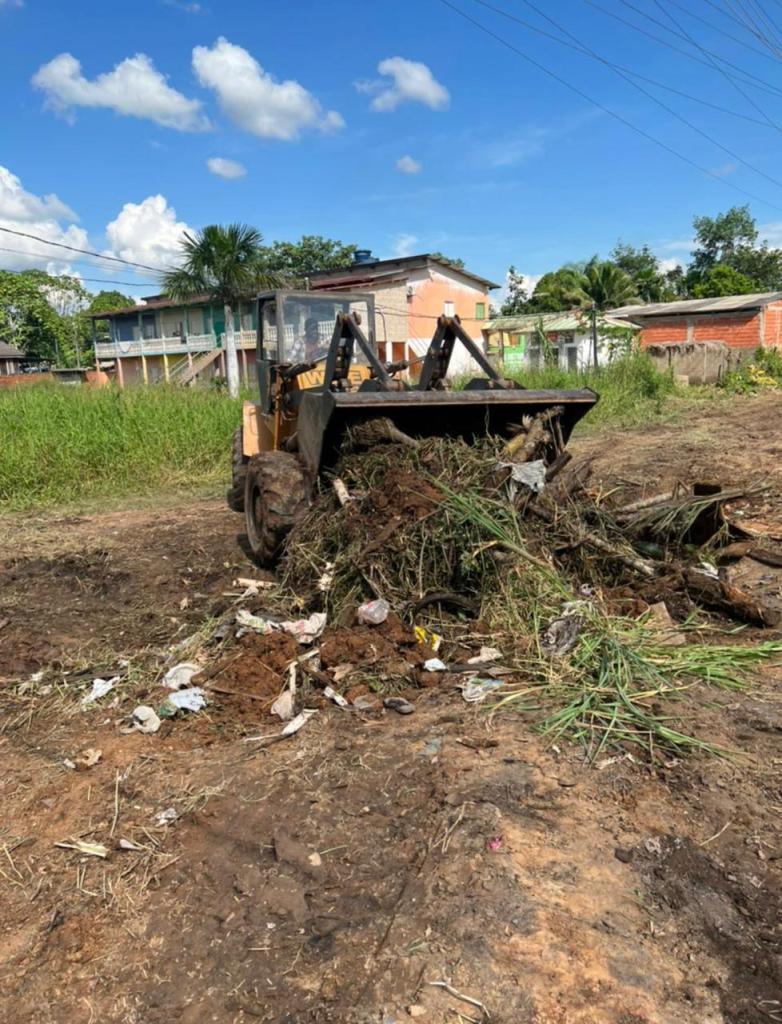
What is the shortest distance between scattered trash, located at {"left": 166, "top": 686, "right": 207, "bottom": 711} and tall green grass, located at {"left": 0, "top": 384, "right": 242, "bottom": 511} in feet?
23.4

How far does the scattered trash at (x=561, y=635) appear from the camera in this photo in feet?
13.3

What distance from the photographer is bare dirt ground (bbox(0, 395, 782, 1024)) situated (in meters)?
2.12

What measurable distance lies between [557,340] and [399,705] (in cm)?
2825

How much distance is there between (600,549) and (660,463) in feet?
21.9

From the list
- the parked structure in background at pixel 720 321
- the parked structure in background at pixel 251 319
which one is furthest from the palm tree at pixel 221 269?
the parked structure in background at pixel 720 321

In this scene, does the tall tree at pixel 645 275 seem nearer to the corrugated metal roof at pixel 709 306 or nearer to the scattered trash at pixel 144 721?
the corrugated metal roof at pixel 709 306

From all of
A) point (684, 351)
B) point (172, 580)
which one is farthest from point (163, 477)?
Result: point (684, 351)

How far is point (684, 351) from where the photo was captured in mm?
24578

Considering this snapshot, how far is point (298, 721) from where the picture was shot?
369 centimetres

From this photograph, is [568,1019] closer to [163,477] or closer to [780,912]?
[780,912]

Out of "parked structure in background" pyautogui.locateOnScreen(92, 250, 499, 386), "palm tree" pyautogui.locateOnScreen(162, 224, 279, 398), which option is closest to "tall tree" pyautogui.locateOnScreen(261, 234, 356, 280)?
"parked structure in background" pyautogui.locateOnScreen(92, 250, 499, 386)

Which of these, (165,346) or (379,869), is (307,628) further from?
(165,346)

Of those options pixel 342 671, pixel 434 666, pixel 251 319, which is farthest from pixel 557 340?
pixel 342 671

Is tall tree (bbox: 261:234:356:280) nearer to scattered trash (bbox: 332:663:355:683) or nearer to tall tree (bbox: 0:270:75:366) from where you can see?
tall tree (bbox: 0:270:75:366)
